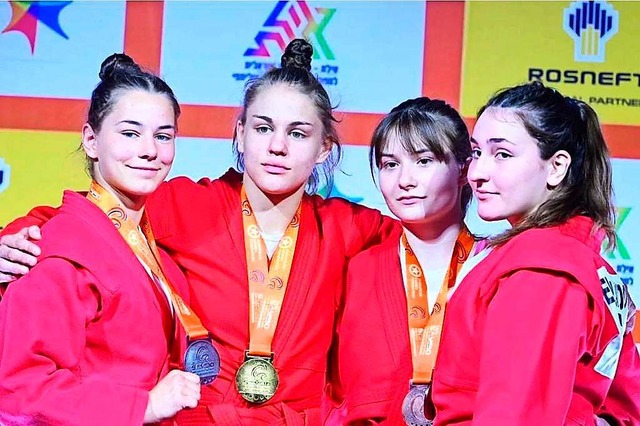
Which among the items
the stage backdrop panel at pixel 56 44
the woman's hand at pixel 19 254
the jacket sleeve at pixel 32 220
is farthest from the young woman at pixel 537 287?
the stage backdrop panel at pixel 56 44

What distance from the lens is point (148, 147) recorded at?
7.11 feet

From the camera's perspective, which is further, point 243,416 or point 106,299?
point 243,416

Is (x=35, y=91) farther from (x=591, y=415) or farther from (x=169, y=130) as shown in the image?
(x=591, y=415)

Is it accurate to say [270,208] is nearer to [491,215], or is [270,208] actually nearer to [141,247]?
[141,247]

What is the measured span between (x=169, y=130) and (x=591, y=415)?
1097 mm

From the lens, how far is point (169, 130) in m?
2.23

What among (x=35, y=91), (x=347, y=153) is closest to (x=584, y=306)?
(x=347, y=153)

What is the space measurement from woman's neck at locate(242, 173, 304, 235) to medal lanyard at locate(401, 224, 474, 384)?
0.30 meters

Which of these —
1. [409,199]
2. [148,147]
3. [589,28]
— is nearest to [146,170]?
[148,147]

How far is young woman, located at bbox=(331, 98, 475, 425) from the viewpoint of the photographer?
2264 mm

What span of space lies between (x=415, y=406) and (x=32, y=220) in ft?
3.25

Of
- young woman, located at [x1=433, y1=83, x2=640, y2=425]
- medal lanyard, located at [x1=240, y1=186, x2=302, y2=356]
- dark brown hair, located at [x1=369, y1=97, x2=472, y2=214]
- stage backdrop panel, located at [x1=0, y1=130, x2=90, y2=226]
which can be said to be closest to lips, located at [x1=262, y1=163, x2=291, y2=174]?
medal lanyard, located at [x1=240, y1=186, x2=302, y2=356]

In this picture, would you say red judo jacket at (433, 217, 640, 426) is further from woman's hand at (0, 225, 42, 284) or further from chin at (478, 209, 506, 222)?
woman's hand at (0, 225, 42, 284)

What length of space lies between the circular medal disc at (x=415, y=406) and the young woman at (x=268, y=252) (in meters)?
0.26
